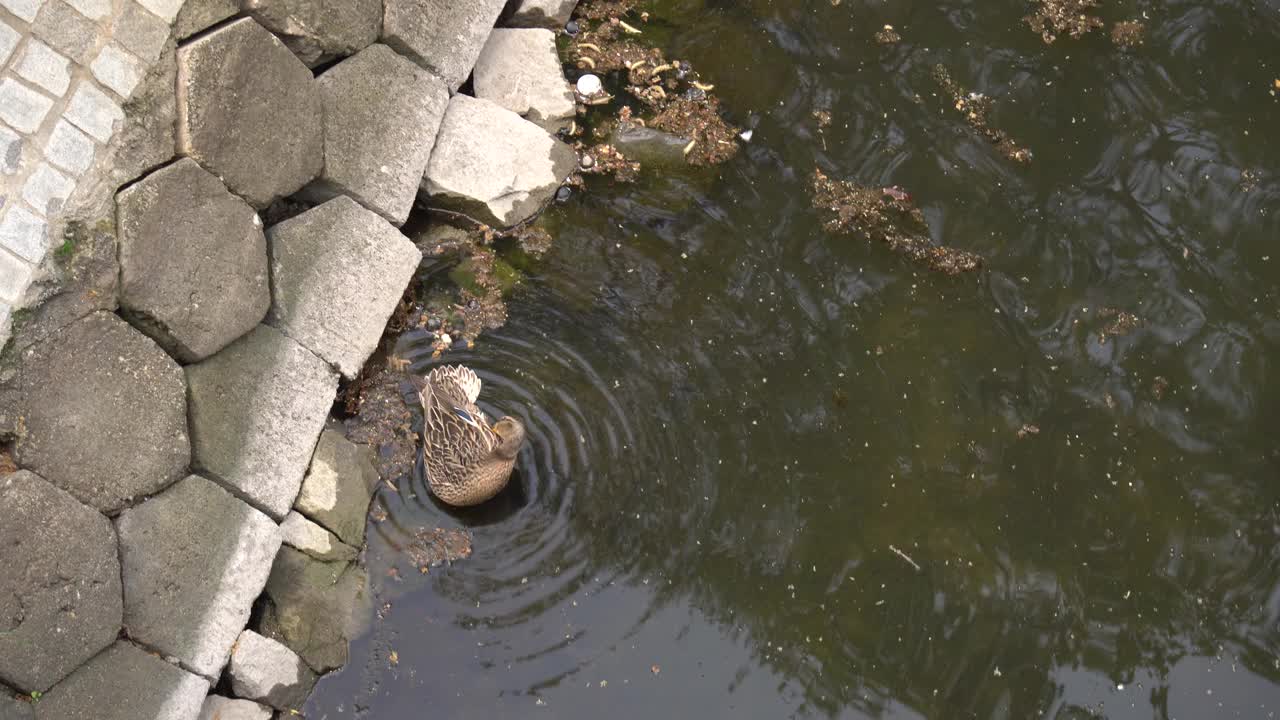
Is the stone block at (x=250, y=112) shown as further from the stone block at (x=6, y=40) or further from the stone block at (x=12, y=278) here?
the stone block at (x=12, y=278)

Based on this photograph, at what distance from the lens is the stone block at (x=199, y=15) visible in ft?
17.6

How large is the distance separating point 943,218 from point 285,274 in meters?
4.07

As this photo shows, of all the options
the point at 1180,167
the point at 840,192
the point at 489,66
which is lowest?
the point at 489,66

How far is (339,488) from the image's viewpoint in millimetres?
6070

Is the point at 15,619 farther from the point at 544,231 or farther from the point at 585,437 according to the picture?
the point at 544,231

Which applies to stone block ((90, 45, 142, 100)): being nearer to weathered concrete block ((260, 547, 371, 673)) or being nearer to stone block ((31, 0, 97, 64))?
stone block ((31, 0, 97, 64))

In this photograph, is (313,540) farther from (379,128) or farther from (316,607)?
(379,128)

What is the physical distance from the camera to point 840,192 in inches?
295

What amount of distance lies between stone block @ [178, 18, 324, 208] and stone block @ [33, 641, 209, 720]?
2.26 metres

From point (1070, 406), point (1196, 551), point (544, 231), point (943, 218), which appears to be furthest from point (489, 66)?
point (1196, 551)

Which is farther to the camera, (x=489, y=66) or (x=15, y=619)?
(x=489, y=66)

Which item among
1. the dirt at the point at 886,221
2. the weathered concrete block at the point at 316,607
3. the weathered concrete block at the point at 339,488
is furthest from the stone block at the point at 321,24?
the dirt at the point at 886,221

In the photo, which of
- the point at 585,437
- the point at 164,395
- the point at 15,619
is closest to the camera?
the point at 15,619

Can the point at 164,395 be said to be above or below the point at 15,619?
above
